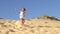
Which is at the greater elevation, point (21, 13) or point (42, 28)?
point (21, 13)

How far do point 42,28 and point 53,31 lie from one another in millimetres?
885

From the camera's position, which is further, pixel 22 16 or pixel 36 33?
pixel 22 16

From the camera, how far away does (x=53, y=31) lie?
1365 cm

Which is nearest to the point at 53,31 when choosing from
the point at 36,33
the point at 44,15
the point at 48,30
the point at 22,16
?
the point at 48,30

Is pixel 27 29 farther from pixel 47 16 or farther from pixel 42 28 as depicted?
pixel 47 16

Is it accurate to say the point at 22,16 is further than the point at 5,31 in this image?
Yes

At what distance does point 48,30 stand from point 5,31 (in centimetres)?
302

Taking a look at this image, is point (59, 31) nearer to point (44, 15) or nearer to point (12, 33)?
point (12, 33)

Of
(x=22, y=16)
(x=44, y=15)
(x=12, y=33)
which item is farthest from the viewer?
(x=44, y=15)

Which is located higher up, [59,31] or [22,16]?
[22,16]

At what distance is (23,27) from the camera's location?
13.9 meters

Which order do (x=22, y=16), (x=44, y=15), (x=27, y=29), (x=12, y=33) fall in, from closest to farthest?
(x=12, y=33) → (x=27, y=29) → (x=22, y=16) → (x=44, y=15)

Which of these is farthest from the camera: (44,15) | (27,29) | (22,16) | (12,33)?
(44,15)

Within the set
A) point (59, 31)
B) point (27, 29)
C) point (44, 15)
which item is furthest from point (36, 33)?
point (44, 15)
